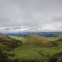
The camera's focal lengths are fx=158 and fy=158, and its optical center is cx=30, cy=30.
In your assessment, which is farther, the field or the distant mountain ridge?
the distant mountain ridge

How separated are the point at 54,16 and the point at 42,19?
56cm

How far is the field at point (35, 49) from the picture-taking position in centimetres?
593

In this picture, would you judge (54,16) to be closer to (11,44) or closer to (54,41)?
(54,41)

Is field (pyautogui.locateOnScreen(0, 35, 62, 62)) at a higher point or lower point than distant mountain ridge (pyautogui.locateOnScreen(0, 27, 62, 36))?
lower

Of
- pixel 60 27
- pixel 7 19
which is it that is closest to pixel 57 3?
pixel 60 27

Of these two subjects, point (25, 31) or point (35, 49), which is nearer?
point (35, 49)

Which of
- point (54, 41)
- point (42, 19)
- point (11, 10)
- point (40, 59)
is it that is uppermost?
point (11, 10)

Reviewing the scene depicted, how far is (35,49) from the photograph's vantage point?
626 cm

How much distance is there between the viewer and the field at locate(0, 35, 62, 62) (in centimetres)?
593

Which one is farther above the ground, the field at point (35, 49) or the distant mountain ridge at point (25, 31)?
the distant mountain ridge at point (25, 31)

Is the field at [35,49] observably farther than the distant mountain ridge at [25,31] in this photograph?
No

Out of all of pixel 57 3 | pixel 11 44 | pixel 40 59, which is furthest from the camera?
pixel 57 3

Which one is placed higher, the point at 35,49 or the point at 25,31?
the point at 25,31

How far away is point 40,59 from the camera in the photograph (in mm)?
5867
